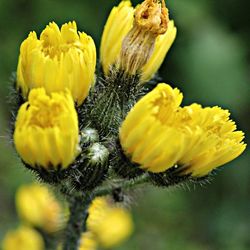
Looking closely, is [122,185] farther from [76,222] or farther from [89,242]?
[89,242]

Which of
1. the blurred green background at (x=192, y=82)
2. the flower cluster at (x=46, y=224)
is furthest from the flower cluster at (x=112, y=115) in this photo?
the blurred green background at (x=192, y=82)

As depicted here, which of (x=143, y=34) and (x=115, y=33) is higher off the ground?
(x=143, y=34)

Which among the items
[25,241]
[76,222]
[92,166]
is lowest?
[25,241]

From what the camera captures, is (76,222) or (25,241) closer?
(76,222)

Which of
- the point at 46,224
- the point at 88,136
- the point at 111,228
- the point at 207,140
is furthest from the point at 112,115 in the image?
the point at 111,228

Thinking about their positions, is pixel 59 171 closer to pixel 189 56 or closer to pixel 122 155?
pixel 122 155

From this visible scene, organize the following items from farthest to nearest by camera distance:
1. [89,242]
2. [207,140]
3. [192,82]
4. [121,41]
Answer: [192,82] < [89,242] < [121,41] < [207,140]

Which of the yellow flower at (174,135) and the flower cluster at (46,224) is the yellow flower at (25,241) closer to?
the flower cluster at (46,224)
